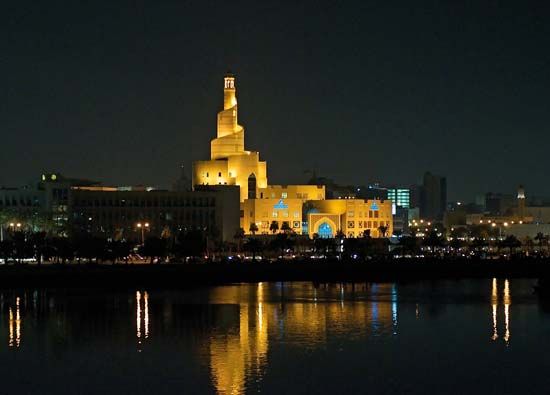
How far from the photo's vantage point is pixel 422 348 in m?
50.7

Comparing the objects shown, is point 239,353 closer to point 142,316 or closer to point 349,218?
point 142,316

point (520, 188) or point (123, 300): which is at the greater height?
point (520, 188)

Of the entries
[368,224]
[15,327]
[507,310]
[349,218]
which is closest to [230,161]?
[349,218]

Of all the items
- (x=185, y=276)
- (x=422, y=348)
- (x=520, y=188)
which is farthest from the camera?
(x=520, y=188)

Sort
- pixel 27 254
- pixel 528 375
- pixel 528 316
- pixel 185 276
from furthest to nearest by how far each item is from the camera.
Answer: pixel 27 254 → pixel 185 276 → pixel 528 316 → pixel 528 375

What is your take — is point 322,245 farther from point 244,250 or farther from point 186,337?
point 186,337

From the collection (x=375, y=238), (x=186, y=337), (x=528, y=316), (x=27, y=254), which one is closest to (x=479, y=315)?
(x=528, y=316)

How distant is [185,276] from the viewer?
88875 mm

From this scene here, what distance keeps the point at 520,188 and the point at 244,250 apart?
85010mm

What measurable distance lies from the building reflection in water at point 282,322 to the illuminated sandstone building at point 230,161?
45954 mm

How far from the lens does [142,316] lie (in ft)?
203

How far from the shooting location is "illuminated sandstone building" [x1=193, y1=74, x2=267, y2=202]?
12850 centimetres

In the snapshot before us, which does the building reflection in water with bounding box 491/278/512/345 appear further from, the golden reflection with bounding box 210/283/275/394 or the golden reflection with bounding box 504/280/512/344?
the golden reflection with bounding box 210/283/275/394

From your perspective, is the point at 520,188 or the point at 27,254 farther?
the point at 520,188
